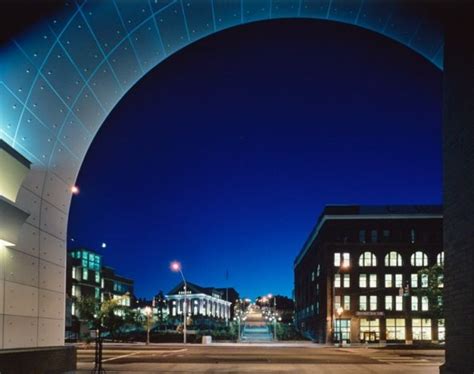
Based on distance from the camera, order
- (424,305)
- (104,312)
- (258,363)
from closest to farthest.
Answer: (258,363) < (104,312) < (424,305)

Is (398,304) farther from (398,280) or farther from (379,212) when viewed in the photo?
(379,212)

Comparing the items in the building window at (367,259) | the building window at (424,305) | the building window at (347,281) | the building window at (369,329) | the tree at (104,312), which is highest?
the building window at (367,259)

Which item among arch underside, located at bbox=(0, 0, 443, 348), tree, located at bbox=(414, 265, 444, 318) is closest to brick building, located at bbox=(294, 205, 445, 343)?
tree, located at bbox=(414, 265, 444, 318)

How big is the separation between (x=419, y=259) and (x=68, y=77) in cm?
7359

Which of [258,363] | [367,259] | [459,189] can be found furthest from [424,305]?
[459,189]

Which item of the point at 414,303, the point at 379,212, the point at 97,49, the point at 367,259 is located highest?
the point at 379,212

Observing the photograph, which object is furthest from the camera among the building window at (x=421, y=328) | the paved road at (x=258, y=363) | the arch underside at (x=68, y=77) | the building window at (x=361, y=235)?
the building window at (x=361, y=235)

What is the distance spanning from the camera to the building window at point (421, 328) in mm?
79438

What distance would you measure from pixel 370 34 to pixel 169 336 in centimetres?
6086

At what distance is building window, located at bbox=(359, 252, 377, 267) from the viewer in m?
81.1

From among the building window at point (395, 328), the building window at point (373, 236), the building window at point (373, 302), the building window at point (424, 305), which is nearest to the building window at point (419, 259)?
the building window at point (424, 305)

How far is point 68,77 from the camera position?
13633 millimetres

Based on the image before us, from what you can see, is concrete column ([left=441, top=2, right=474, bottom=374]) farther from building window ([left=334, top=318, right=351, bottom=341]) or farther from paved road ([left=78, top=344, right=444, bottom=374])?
building window ([left=334, top=318, right=351, bottom=341])

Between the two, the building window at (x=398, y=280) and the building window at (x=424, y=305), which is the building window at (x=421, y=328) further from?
the building window at (x=398, y=280)
